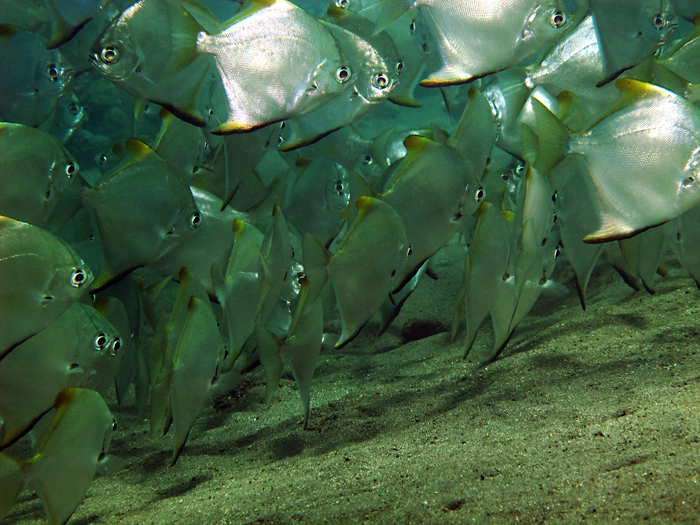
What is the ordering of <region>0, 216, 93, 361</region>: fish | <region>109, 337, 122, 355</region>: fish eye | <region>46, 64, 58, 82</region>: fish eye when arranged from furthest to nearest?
<region>46, 64, 58, 82</region>: fish eye, <region>109, 337, 122, 355</region>: fish eye, <region>0, 216, 93, 361</region>: fish

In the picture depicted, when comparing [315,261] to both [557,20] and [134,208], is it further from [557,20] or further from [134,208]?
[557,20]

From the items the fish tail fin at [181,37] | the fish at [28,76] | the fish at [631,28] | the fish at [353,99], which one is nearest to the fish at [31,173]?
the fish tail fin at [181,37]

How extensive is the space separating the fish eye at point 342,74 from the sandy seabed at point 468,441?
1666 millimetres

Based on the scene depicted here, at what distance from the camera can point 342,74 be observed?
188cm

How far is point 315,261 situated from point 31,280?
3.47ft

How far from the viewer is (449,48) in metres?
2.10

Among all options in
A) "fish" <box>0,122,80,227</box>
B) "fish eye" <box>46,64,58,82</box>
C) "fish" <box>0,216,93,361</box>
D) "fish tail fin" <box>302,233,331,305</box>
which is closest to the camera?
"fish" <box>0,216,93,361</box>

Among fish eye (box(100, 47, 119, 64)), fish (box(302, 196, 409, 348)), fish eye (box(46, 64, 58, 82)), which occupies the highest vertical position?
fish eye (box(100, 47, 119, 64))

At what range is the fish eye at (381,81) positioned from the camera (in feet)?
6.88

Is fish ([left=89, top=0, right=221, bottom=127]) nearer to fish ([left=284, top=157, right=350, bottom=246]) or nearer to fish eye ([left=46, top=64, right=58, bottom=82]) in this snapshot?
fish ([left=284, top=157, right=350, bottom=246])

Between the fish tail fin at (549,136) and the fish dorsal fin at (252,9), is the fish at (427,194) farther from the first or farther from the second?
the fish dorsal fin at (252,9)

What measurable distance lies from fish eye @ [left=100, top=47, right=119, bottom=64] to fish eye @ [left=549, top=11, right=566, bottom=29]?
1.91m

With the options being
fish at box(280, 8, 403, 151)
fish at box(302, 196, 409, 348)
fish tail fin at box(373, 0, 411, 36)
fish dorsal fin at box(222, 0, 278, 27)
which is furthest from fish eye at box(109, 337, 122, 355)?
fish tail fin at box(373, 0, 411, 36)

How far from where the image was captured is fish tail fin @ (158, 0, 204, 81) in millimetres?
1854
